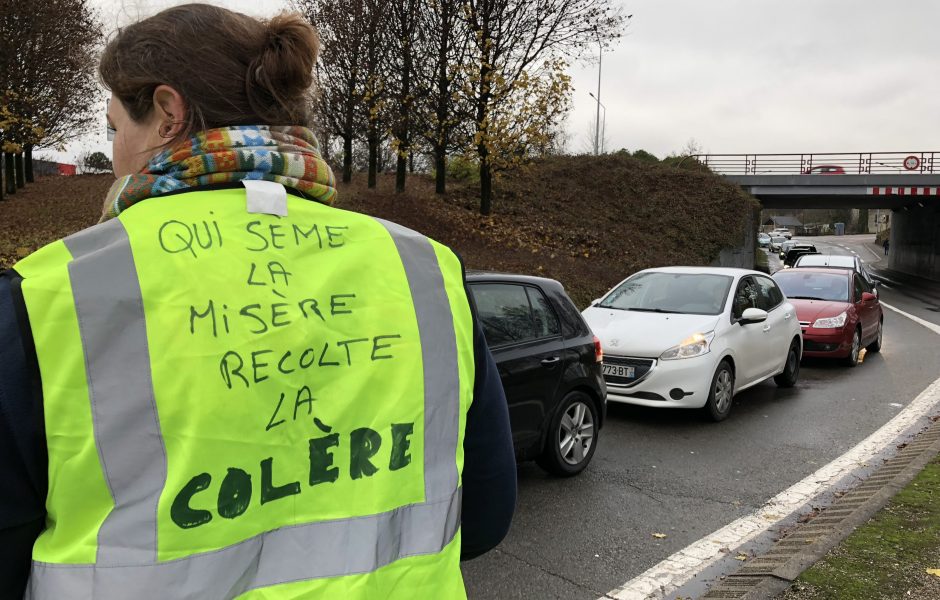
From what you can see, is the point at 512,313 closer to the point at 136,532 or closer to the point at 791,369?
the point at 136,532

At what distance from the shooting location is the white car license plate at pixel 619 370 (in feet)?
24.7

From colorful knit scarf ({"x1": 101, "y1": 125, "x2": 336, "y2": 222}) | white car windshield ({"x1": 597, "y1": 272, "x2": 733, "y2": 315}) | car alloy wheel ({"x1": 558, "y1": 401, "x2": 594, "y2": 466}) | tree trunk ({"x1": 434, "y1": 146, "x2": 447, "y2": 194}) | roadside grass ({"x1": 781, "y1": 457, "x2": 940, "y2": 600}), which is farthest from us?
tree trunk ({"x1": 434, "y1": 146, "x2": 447, "y2": 194})

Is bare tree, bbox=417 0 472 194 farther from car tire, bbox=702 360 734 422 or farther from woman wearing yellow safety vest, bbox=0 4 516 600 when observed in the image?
woman wearing yellow safety vest, bbox=0 4 516 600

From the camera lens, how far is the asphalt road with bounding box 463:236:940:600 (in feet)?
13.6

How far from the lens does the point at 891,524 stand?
433 cm

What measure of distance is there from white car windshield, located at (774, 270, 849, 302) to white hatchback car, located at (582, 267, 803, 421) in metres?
2.86

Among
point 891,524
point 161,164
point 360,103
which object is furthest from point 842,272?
point 161,164

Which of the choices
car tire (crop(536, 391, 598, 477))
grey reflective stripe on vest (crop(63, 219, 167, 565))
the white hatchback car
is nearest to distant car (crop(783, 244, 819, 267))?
the white hatchback car

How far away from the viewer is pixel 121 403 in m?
1.03

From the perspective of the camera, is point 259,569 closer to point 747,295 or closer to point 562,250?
point 747,295

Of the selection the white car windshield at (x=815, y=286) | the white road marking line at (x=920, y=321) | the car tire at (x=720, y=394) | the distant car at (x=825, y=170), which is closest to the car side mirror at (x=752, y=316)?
the car tire at (x=720, y=394)

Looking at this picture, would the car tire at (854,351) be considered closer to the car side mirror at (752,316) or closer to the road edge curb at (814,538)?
the car side mirror at (752,316)

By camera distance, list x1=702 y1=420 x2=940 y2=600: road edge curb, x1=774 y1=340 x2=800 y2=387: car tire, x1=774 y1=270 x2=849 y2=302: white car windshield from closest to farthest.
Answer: x1=702 y1=420 x2=940 y2=600: road edge curb < x1=774 y1=340 x2=800 y2=387: car tire < x1=774 y1=270 x2=849 y2=302: white car windshield

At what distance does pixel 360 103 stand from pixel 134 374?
770 inches
